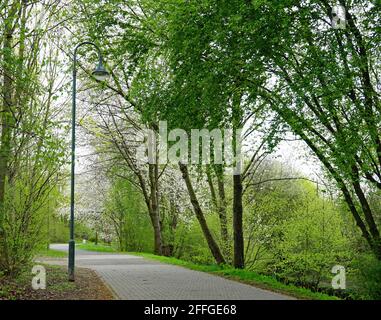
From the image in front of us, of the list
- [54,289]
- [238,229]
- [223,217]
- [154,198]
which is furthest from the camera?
[154,198]

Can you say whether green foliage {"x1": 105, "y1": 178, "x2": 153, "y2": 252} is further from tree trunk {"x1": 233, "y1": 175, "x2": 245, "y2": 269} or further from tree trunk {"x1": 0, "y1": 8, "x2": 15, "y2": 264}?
tree trunk {"x1": 0, "y1": 8, "x2": 15, "y2": 264}

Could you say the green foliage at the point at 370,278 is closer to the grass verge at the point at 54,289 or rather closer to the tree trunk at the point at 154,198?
the grass verge at the point at 54,289

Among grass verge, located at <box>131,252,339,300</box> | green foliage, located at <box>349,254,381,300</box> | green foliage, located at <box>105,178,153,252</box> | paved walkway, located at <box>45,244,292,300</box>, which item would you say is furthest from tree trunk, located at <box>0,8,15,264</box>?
green foliage, located at <box>105,178,153,252</box>

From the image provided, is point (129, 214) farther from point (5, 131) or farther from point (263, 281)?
point (5, 131)

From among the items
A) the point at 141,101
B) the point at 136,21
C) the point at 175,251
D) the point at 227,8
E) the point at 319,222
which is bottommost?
the point at 175,251

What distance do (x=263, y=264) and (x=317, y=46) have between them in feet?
64.6

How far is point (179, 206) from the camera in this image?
37906mm

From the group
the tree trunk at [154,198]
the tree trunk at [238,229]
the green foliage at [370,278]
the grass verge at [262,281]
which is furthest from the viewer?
the tree trunk at [154,198]

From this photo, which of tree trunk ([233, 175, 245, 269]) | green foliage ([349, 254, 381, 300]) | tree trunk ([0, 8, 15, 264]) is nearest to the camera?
green foliage ([349, 254, 381, 300])

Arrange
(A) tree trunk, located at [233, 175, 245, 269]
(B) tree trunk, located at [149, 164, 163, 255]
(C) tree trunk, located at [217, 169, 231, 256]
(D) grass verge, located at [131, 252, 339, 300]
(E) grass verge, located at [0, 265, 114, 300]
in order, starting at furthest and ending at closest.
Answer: (B) tree trunk, located at [149, 164, 163, 255] < (C) tree trunk, located at [217, 169, 231, 256] < (A) tree trunk, located at [233, 175, 245, 269] < (D) grass verge, located at [131, 252, 339, 300] < (E) grass verge, located at [0, 265, 114, 300]

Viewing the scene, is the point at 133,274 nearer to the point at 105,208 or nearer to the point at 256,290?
the point at 256,290

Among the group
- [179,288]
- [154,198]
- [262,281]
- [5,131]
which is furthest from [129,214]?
[5,131]

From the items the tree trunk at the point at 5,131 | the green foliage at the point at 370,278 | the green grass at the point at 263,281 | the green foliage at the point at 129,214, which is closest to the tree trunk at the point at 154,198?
the green foliage at the point at 129,214
